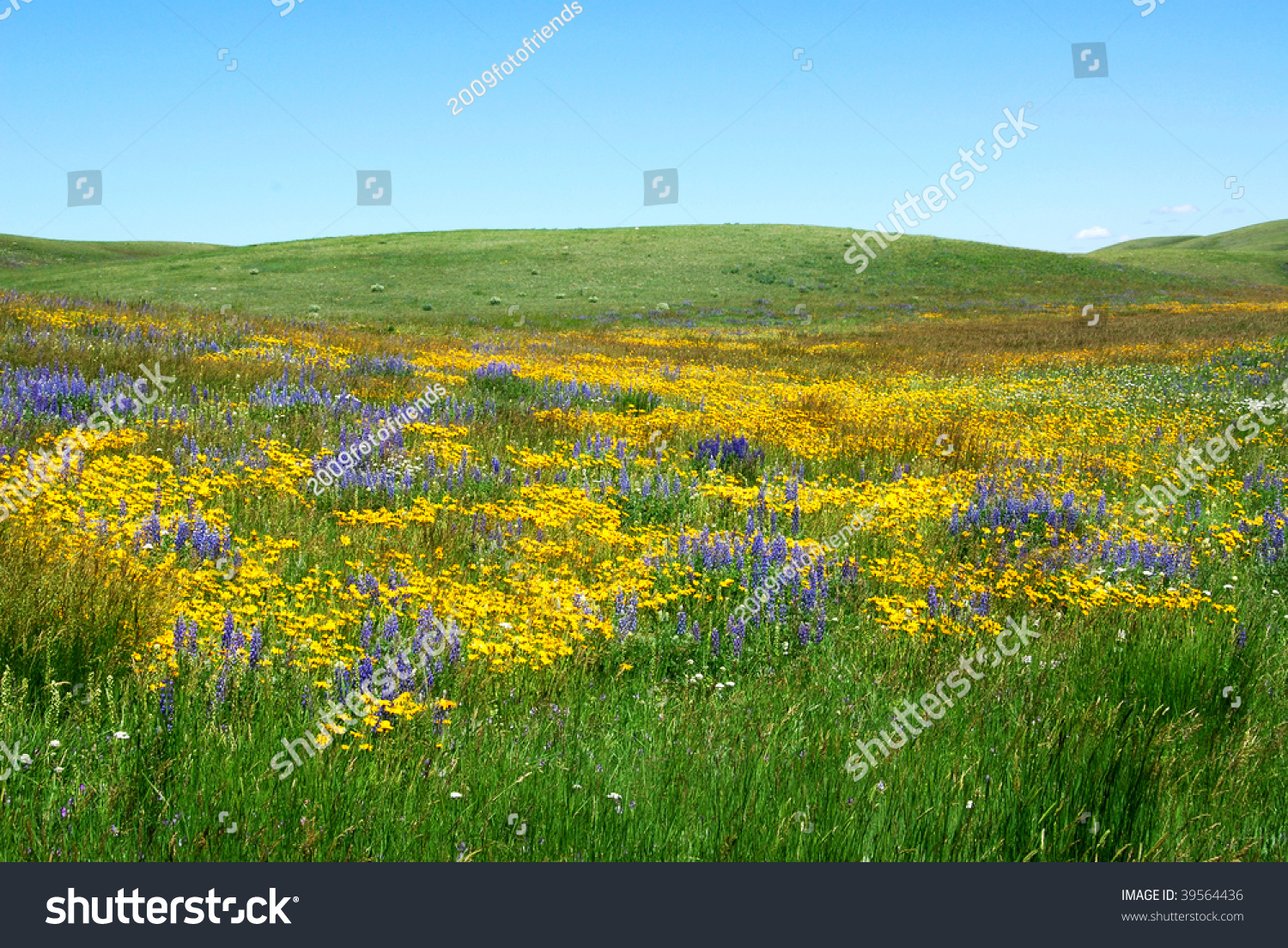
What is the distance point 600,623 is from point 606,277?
51.8 m

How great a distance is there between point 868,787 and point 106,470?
6.89 metres

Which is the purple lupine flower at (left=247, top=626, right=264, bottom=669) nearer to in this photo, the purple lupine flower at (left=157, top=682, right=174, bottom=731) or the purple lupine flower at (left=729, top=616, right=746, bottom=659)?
the purple lupine flower at (left=157, top=682, right=174, bottom=731)

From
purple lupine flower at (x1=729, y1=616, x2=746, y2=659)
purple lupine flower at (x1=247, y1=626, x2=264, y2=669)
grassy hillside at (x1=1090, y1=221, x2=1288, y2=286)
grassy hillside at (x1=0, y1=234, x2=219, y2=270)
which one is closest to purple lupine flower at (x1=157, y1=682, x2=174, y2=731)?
purple lupine flower at (x1=247, y1=626, x2=264, y2=669)

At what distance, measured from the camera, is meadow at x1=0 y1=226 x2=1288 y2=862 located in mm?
2711

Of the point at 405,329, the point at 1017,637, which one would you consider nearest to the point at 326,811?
the point at 1017,637

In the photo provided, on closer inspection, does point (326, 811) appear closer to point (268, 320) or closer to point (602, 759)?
point (602, 759)

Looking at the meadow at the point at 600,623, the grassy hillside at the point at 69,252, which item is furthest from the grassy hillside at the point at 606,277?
the meadow at the point at 600,623

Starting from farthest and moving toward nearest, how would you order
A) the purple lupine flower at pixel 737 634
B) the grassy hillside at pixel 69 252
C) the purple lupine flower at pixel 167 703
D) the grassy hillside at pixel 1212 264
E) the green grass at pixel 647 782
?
the grassy hillside at pixel 69 252 → the grassy hillside at pixel 1212 264 → the purple lupine flower at pixel 737 634 → the purple lupine flower at pixel 167 703 → the green grass at pixel 647 782

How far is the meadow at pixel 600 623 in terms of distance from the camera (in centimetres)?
271

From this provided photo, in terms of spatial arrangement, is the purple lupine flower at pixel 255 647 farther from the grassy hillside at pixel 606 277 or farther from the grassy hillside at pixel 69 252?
the grassy hillside at pixel 69 252

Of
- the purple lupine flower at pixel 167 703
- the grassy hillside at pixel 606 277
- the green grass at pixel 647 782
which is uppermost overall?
the grassy hillside at pixel 606 277

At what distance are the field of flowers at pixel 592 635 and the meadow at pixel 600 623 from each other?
0.02 m

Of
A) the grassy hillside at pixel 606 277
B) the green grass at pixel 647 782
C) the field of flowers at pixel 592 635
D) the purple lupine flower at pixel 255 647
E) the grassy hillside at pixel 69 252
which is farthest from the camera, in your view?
the grassy hillside at pixel 69 252

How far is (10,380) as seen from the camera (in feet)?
31.9
